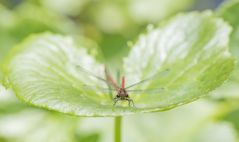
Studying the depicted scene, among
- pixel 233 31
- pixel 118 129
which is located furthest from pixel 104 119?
pixel 118 129

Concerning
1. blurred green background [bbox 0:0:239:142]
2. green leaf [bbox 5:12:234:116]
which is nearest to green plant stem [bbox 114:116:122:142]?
green leaf [bbox 5:12:234:116]

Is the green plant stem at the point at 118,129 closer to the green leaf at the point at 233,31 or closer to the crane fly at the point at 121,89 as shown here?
the crane fly at the point at 121,89

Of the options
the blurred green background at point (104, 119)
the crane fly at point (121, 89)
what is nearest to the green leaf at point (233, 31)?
the blurred green background at point (104, 119)

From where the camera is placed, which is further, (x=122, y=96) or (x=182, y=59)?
(x=182, y=59)

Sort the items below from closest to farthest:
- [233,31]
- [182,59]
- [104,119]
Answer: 1. [182,59]
2. [233,31]
3. [104,119]

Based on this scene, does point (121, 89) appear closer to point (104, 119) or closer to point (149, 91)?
point (149, 91)

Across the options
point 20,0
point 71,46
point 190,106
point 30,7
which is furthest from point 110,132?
point 20,0
